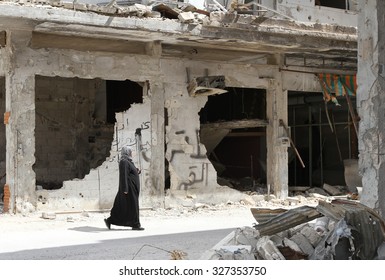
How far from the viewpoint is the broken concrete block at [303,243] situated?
620cm

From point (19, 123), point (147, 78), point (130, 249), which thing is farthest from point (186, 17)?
point (130, 249)

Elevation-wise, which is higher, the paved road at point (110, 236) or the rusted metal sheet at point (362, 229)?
the rusted metal sheet at point (362, 229)

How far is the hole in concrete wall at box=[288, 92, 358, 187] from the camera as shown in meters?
18.0

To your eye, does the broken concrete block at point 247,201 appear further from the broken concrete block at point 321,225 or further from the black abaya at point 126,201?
the broken concrete block at point 321,225

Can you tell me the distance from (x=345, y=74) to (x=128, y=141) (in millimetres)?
6308

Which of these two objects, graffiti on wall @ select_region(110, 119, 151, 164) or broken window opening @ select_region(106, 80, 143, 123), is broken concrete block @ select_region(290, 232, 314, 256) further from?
broken window opening @ select_region(106, 80, 143, 123)

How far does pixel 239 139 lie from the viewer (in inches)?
758

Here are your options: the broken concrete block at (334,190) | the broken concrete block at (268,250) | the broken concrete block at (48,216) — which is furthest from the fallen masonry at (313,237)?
the broken concrete block at (334,190)

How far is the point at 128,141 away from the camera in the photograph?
40.4 feet

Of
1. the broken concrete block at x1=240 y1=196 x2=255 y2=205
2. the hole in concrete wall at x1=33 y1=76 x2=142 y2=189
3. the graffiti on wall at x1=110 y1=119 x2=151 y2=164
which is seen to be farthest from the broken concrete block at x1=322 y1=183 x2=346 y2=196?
the hole in concrete wall at x1=33 y1=76 x2=142 y2=189

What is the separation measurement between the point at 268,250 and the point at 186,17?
268 inches

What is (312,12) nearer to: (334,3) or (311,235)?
(334,3)

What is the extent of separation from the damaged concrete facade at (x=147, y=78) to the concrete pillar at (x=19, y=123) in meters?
0.02

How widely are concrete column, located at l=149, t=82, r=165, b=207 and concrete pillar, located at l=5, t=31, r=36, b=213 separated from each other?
2610mm
